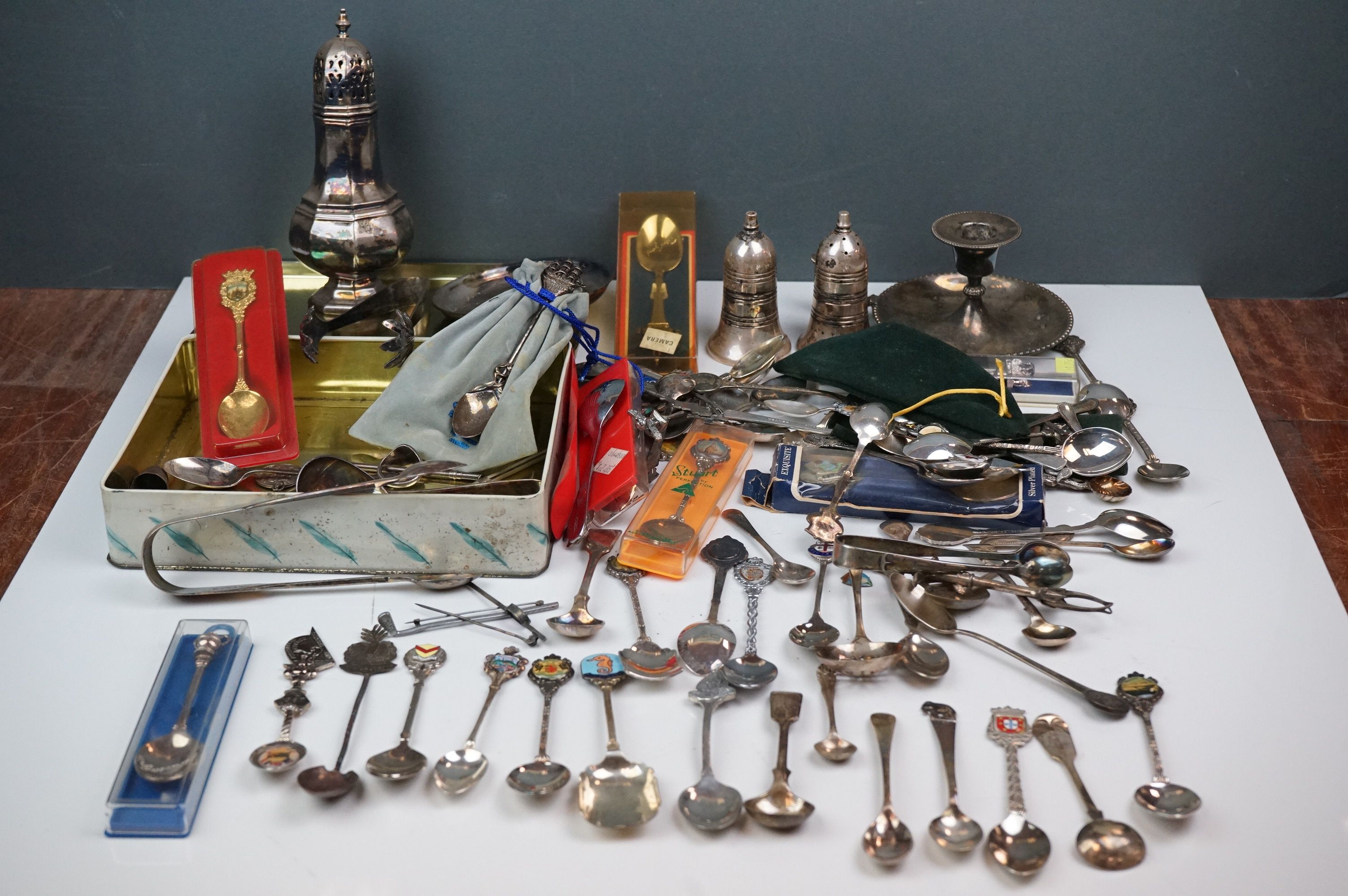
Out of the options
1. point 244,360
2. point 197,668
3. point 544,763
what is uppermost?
point 244,360

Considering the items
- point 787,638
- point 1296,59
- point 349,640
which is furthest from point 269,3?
point 1296,59

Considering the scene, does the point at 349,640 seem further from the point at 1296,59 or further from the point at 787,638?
the point at 1296,59

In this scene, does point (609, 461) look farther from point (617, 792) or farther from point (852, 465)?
point (617, 792)

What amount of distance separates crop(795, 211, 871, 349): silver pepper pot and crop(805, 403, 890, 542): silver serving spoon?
0.17 metres

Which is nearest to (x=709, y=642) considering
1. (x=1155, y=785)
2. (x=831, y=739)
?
(x=831, y=739)

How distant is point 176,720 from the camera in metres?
0.89

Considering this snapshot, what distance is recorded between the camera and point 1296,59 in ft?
4.76

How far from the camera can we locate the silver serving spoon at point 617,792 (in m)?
0.82

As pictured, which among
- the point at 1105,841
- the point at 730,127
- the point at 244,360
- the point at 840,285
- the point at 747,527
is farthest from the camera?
the point at 730,127

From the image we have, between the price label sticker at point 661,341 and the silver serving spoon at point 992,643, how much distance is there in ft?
1.56

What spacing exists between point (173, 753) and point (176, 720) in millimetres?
44

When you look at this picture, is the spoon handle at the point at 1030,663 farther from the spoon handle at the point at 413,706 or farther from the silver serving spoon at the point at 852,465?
the spoon handle at the point at 413,706

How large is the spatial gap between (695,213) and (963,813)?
93cm

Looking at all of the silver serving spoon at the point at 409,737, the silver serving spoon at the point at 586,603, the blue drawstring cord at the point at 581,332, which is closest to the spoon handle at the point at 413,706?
the silver serving spoon at the point at 409,737
